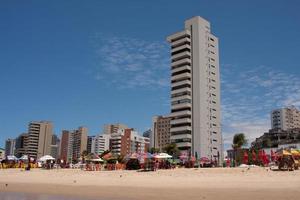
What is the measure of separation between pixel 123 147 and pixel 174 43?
90.5 m

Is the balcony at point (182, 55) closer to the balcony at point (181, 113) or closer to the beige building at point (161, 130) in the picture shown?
the balcony at point (181, 113)

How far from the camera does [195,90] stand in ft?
372

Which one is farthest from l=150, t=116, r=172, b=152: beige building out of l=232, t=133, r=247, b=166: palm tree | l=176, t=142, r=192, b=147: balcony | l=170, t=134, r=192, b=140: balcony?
l=232, t=133, r=247, b=166: palm tree

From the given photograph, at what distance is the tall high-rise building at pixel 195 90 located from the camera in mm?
109250

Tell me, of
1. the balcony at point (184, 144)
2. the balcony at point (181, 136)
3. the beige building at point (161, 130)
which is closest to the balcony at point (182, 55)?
→ the balcony at point (181, 136)

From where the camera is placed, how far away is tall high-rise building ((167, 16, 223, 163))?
358 feet

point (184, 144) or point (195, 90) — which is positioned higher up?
point (195, 90)

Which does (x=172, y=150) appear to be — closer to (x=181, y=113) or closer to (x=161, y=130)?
(x=181, y=113)

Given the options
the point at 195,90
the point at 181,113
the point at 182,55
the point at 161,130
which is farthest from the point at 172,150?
the point at 161,130

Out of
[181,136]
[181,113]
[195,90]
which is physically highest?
[195,90]

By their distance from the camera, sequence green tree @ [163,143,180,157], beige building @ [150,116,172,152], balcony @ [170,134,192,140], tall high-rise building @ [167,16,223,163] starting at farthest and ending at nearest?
beige building @ [150,116,172,152] → tall high-rise building @ [167,16,223,163] → balcony @ [170,134,192,140] → green tree @ [163,143,180,157]

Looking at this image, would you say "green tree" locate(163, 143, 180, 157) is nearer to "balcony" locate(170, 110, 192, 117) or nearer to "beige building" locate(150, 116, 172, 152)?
"balcony" locate(170, 110, 192, 117)

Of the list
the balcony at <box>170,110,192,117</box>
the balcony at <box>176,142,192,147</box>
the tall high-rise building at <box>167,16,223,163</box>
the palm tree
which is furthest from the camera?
the balcony at <box>170,110,192,117</box>

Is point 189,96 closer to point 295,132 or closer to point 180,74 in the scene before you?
point 180,74
